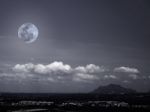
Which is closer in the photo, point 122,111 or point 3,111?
point 3,111

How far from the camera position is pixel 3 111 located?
3529 inches

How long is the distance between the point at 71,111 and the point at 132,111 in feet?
82.4

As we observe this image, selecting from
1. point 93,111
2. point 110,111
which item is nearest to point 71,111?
point 93,111

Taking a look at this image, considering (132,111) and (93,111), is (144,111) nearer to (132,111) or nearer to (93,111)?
(132,111)

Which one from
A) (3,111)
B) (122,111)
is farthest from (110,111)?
(3,111)

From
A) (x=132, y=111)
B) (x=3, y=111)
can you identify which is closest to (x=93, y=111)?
(x=132, y=111)

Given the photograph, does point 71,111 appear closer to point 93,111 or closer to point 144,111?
point 93,111

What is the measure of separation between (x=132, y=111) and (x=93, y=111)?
54.0 feet

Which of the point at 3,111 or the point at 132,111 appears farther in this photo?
the point at 132,111

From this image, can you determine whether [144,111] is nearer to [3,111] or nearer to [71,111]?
[71,111]

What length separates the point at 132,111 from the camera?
330 feet

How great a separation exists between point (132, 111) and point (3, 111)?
5007cm

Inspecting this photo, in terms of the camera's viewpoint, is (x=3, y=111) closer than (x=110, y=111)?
Yes

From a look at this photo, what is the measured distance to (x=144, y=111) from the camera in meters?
98.4
